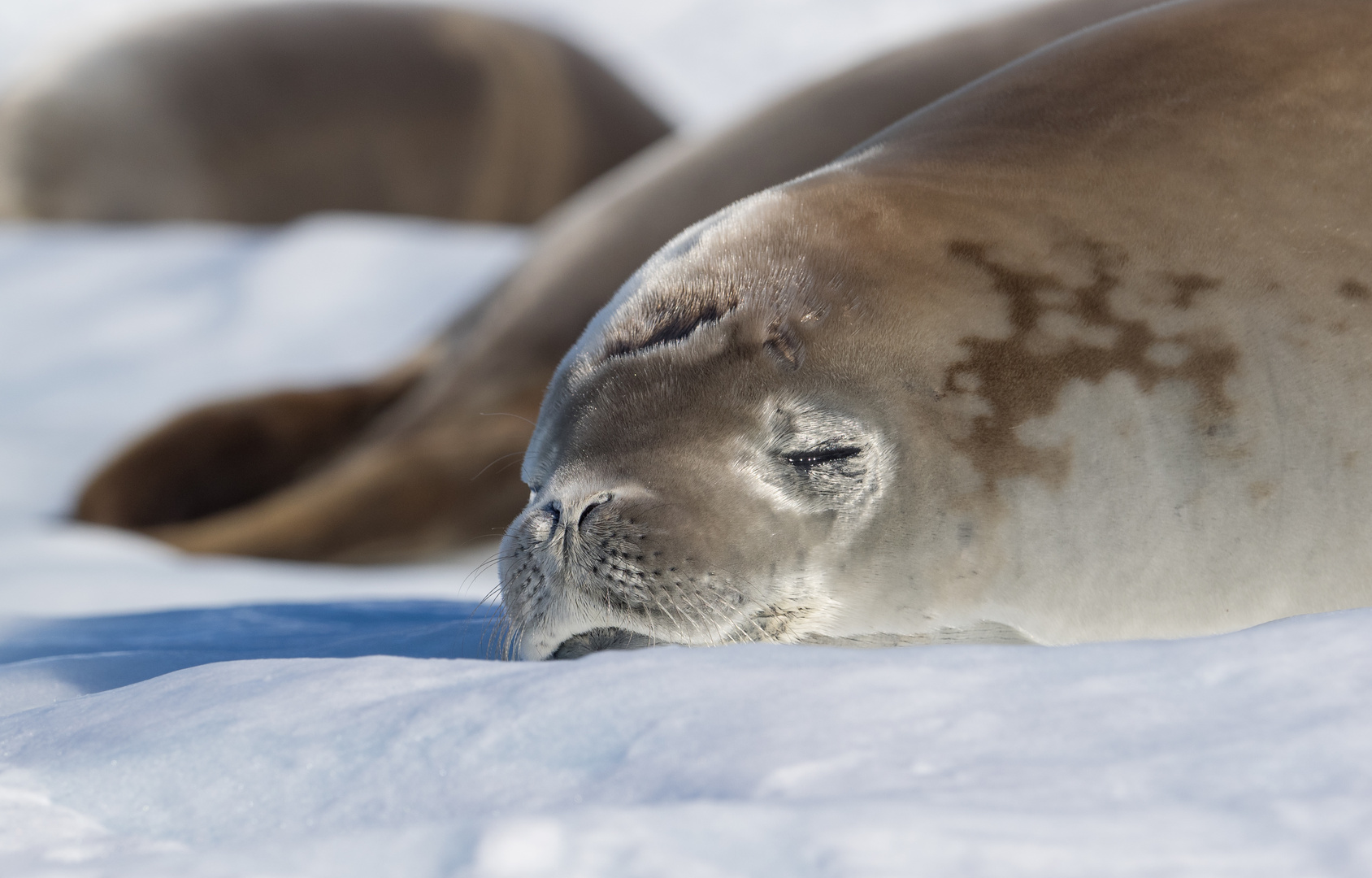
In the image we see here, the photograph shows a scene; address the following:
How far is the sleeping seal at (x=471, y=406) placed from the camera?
3500mm

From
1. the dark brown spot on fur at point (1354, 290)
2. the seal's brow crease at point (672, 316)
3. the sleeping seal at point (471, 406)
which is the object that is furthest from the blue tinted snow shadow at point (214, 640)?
the dark brown spot on fur at point (1354, 290)

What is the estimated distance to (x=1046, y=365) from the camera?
164 cm

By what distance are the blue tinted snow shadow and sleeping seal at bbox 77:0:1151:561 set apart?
0.89m

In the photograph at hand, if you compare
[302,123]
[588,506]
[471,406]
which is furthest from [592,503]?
[302,123]

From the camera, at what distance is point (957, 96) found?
212 cm

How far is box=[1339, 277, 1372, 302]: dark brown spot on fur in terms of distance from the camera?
5.61 ft

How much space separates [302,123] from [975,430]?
7.46 metres

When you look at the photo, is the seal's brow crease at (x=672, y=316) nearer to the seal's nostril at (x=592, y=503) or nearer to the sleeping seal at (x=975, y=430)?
the sleeping seal at (x=975, y=430)

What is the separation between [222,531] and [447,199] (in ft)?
16.5

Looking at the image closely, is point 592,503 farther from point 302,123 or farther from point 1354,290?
point 302,123

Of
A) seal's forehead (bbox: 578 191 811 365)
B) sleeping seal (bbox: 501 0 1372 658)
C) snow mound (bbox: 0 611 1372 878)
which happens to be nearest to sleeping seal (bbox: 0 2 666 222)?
seal's forehead (bbox: 578 191 811 365)

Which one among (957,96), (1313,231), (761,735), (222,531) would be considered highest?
(957,96)

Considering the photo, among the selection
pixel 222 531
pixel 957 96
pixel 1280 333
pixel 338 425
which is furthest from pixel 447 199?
pixel 1280 333

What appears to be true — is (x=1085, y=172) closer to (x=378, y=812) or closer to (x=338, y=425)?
(x=378, y=812)
